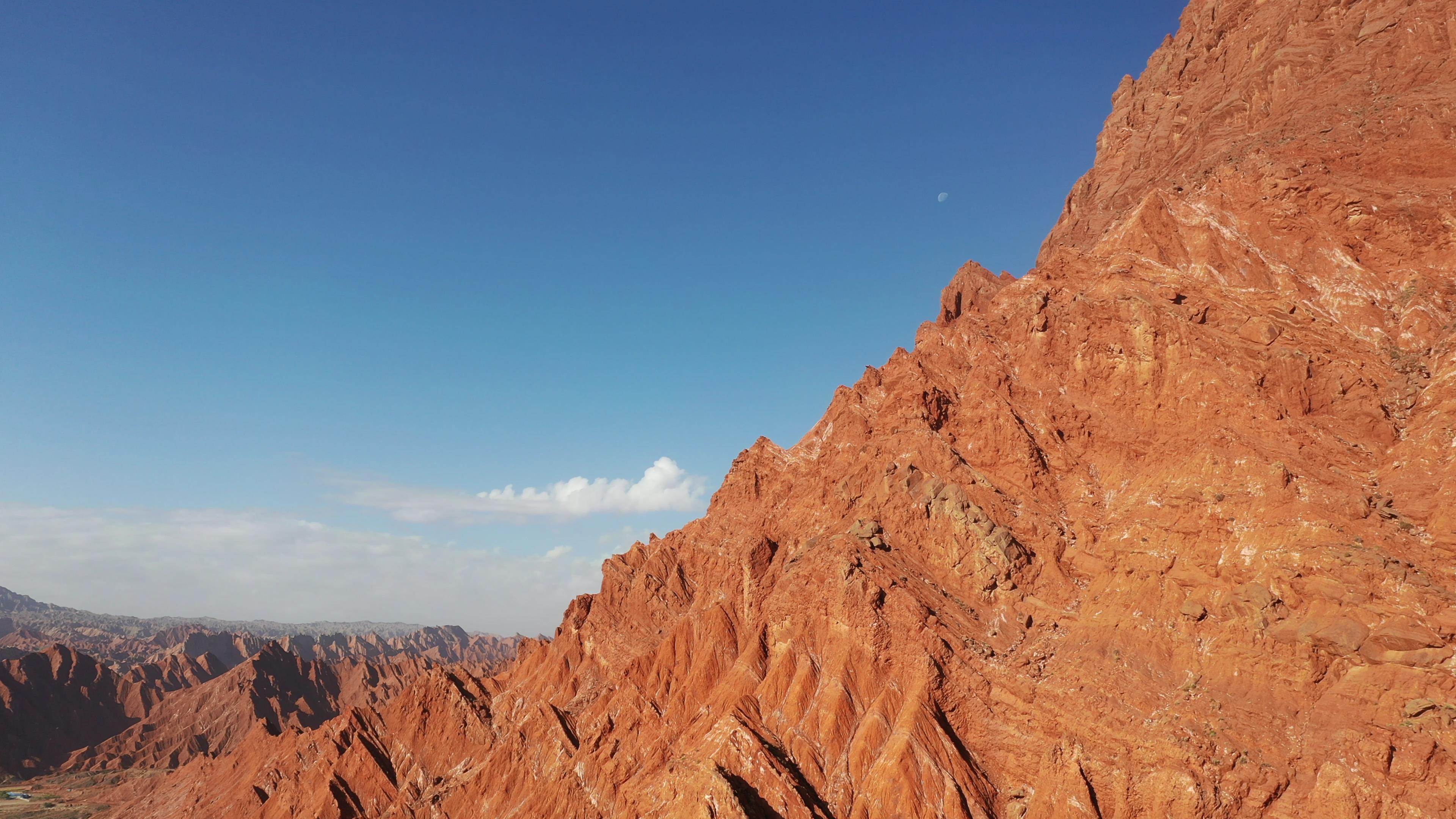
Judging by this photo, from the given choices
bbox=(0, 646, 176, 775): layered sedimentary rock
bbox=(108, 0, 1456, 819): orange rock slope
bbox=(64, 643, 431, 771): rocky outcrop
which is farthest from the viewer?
bbox=(64, 643, 431, 771): rocky outcrop

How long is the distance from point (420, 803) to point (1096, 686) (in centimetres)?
7573

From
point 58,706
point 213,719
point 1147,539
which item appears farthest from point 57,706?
point 1147,539

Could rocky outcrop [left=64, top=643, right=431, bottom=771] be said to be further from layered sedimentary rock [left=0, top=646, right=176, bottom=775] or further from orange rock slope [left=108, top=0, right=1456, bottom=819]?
orange rock slope [left=108, top=0, right=1456, bottom=819]

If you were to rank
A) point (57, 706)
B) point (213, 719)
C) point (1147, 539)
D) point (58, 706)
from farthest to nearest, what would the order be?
1. point (213, 719)
2. point (58, 706)
3. point (57, 706)
4. point (1147, 539)

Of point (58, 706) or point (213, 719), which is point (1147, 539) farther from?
point (58, 706)

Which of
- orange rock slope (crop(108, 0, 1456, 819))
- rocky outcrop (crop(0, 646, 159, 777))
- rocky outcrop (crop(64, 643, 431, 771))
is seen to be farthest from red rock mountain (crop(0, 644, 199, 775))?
orange rock slope (crop(108, 0, 1456, 819))

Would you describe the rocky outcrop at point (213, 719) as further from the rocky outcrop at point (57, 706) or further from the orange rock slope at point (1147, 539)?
the orange rock slope at point (1147, 539)

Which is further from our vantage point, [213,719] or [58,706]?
[213,719]

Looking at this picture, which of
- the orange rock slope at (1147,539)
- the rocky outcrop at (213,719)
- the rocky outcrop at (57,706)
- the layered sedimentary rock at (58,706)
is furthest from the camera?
the rocky outcrop at (213,719)

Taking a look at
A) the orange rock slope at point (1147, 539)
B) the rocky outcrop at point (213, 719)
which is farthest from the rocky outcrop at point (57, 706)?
the orange rock slope at point (1147, 539)

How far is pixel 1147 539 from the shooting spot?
1900 inches

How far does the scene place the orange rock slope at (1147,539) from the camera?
1507 inches

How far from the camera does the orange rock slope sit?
38281 mm

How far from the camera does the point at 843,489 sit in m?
69.8
